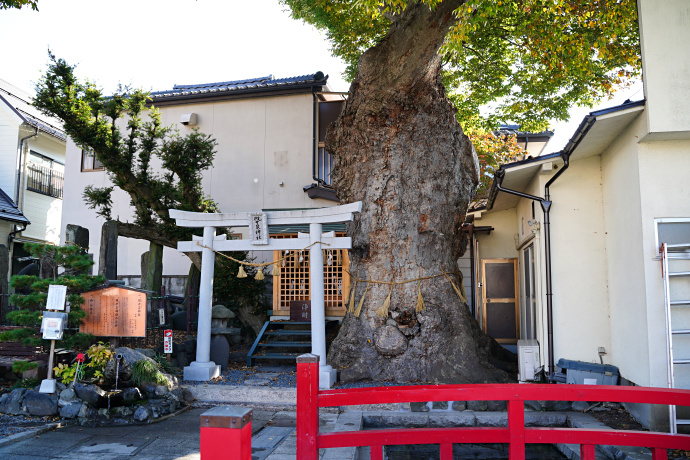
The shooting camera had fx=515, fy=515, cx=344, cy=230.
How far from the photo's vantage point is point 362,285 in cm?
1051

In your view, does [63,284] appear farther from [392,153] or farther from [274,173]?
[274,173]

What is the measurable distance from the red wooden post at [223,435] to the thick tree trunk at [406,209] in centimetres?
704

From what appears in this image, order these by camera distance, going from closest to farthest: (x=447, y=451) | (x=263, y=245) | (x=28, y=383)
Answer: (x=447, y=451)
(x=28, y=383)
(x=263, y=245)

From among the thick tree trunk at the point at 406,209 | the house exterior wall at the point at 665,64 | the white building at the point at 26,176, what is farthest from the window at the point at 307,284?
the white building at the point at 26,176

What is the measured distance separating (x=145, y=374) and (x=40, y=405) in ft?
4.93

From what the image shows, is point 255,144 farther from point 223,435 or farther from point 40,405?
point 223,435

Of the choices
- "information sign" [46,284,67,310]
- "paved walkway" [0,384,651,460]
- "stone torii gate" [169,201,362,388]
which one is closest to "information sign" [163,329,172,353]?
"stone torii gate" [169,201,362,388]

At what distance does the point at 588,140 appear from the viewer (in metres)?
8.07

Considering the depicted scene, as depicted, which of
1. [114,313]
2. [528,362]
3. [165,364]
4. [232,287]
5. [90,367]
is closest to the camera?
[90,367]

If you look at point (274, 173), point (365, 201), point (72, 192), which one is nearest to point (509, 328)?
point (365, 201)

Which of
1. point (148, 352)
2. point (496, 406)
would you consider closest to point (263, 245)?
point (148, 352)

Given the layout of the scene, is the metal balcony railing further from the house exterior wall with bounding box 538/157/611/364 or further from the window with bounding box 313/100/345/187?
the house exterior wall with bounding box 538/157/611/364

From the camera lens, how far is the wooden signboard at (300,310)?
13242 millimetres

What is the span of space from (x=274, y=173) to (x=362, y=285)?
308 inches
